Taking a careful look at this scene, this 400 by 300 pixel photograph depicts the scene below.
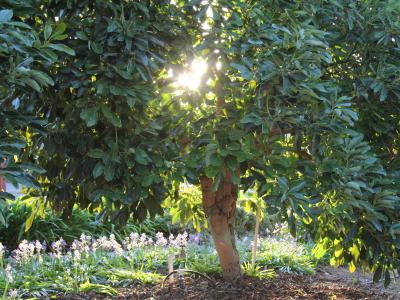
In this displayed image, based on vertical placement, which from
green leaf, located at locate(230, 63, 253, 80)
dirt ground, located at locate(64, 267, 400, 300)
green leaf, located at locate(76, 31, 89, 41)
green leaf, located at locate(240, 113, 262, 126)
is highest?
green leaf, located at locate(76, 31, 89, 41)

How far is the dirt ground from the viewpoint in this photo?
14.0 ft

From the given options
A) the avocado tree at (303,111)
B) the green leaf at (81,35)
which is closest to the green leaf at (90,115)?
the green leaf at (81,35)

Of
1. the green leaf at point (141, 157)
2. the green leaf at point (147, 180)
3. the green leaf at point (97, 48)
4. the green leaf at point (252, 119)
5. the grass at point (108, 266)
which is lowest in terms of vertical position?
the grass at point (108, 266)

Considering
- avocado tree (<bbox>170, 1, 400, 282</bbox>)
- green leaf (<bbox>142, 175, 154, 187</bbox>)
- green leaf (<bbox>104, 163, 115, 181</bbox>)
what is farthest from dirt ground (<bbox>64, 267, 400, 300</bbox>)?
green leaf (<bbox>104, 163, 115, 181</bbox>)

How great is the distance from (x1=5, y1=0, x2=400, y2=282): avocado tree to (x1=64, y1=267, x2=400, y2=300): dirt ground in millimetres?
1246

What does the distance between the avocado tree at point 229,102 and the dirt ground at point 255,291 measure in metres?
1.25

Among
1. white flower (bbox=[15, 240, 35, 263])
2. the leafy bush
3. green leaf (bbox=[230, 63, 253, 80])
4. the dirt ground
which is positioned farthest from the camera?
the leafy bush

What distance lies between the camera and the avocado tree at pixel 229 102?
260 cm

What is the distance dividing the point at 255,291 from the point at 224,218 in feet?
2.24

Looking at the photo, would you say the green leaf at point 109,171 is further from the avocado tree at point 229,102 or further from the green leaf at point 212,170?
the green leaf at point 212,170

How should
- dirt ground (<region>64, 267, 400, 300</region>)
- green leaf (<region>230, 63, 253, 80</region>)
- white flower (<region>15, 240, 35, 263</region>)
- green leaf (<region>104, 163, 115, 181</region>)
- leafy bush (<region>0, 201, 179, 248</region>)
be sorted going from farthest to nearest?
leafy bush (<region>0, 201, 179, 248</region>) → white flower (<region>15, 240, 35, 263</region>) → dirt ground (<region>64, 267, 400, 300</region>) → green leaf (<region>104, 163, 115, 181</region>) → green leaf (<region>230, 63, 253, 80</region>)

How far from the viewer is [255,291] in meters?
4.40

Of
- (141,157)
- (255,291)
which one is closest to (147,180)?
(141,157)

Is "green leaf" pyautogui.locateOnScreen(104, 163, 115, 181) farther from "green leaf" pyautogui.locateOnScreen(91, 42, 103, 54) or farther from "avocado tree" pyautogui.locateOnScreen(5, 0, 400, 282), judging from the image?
"green leaf" pyautogui.locateOnScreen(91, 42, 103, 54)
